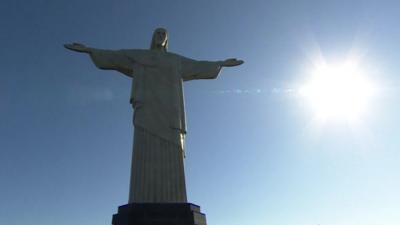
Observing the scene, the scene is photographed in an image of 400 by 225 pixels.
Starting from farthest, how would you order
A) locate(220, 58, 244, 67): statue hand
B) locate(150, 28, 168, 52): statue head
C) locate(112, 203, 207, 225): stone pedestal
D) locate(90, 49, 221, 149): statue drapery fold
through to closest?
locate(220, 58, 244, 67): statue hand → locate(150, 28, 168, 52): statue head → locate(90, 49, 221, 149): statue drapery fold → locate(112, 203, 207, 225): stone pedestal

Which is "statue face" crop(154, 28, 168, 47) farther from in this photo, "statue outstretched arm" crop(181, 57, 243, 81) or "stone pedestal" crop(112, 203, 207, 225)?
"stone pedestal" crop(112, 203, 207, 225)

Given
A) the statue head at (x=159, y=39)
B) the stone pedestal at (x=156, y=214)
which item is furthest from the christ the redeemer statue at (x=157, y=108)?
the stone pedestal at (x=156, y=214)

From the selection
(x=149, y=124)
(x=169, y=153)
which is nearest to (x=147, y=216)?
(x=169, y=153)

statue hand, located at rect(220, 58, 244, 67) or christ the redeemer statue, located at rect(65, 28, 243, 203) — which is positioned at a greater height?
statue hand, located at rect(220, 58, 244, 67)

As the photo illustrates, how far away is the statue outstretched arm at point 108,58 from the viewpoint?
10.4 metres

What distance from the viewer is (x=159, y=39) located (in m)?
11.2

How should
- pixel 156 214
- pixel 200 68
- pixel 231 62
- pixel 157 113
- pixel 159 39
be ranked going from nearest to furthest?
pixel 156 214, pixel 157 113, pixel 159 39, pixel 200 68, pixel 231 62

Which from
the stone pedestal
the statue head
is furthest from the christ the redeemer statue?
the stone pedestal

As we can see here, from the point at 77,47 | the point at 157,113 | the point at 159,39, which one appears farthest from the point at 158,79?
the point at 77,47

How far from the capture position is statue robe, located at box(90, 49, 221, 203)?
28.9 ft

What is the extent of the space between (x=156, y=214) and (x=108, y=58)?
15.6 ft

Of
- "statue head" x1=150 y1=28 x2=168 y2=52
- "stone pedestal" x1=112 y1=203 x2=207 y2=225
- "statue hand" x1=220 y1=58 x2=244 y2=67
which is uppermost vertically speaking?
"statue head" x1=150 y1=28 x2=168 y2=52

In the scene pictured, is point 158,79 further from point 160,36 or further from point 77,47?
point 77,47

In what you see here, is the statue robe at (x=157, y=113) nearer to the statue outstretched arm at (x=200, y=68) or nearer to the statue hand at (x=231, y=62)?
the statue outstretched arm at (x=200, y=68)
